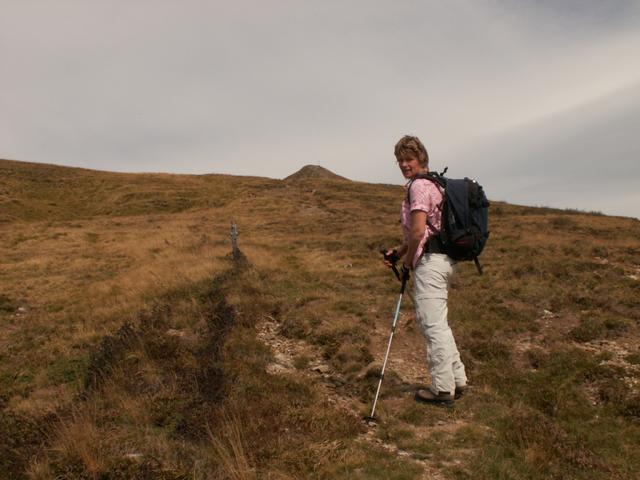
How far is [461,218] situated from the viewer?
5.23 m

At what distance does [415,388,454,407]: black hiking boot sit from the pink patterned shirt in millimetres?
1593

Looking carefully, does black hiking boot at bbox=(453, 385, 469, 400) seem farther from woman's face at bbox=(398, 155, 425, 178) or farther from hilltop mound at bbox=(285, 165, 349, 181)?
hilltop mound at bbox=(285, 165, 349, 181)

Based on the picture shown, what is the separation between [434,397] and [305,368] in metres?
2.49

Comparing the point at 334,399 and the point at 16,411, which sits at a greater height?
the point at 334,399

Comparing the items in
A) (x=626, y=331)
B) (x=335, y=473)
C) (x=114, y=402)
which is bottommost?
(x=114, y=402)

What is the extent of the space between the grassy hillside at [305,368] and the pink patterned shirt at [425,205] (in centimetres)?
214

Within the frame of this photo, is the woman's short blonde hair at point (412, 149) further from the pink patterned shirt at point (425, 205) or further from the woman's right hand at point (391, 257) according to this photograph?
the woman's right hand at point (391, 257)

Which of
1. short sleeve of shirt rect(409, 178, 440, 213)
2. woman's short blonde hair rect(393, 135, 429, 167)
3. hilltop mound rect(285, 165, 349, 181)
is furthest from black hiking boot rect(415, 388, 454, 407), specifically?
hilltop mound rect(285, 165, 349, 181)

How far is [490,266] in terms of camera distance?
1478 cm

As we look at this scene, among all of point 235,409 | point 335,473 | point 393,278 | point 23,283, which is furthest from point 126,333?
point 23,283

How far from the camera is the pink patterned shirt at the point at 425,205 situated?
519 centimetres

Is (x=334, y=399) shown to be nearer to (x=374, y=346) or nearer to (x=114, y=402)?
(x=374, y=346)

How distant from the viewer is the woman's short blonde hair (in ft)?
17.9

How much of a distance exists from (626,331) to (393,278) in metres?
6.40
